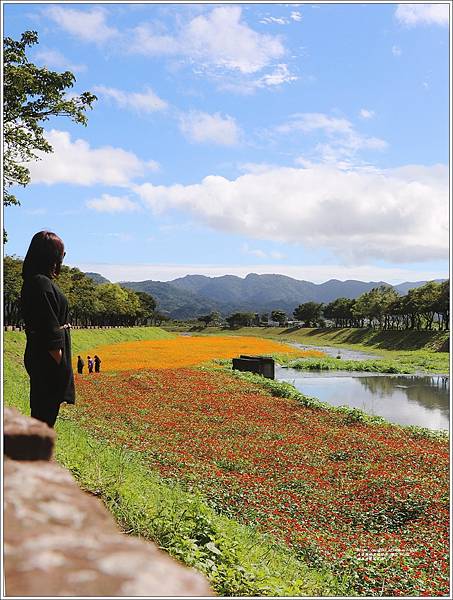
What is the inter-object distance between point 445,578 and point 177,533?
3.83 m

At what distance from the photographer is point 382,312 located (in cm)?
7550

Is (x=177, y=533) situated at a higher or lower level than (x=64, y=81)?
lower

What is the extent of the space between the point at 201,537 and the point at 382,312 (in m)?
72.8

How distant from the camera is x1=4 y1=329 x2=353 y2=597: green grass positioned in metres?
5.18

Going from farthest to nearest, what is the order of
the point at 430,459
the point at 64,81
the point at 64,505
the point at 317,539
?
the point at 430,459 → the point at 64,81 → the point at 317,539 → the point at 64,505

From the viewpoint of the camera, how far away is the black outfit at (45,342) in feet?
13.1

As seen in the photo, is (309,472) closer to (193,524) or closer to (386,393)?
(193,524)

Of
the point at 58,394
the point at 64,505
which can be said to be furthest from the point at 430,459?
the point at 64,505

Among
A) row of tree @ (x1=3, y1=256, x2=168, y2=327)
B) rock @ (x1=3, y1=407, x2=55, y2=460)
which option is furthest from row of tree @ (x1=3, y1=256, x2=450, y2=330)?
rock @ (x1=3, y1=407, x2=55, y2=460)

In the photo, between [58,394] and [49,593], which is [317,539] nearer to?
[58,394]

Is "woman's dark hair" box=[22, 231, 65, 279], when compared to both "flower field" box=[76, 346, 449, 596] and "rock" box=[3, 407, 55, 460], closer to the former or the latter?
"rock" box=[3, 407, 55, 460]

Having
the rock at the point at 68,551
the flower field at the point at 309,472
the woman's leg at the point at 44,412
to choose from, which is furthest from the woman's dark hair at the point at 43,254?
the flower field at the point at 309,472

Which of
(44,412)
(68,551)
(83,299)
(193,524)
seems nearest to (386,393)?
(193,524)

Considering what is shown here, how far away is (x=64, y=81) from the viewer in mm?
10852
